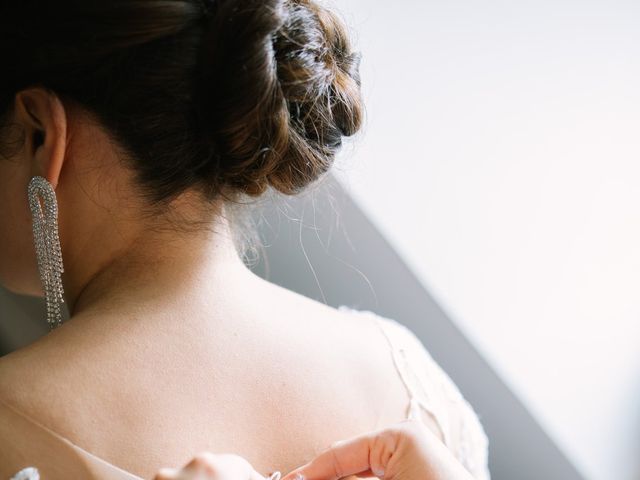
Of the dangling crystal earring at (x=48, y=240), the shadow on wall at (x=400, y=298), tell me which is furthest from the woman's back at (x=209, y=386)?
the shadow on wall at (x=400, y=298)

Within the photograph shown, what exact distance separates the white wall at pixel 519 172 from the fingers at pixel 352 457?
2.09ft

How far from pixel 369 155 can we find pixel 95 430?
32.5 inches

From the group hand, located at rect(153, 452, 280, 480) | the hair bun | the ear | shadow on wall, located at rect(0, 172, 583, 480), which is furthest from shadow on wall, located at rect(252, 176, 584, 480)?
hand, located at rect(153, 452, 280, 480)

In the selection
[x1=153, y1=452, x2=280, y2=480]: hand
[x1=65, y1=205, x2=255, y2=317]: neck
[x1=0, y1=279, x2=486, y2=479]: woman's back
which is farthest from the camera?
[x1=65, y1=205, x2=255, y2=317]: neck

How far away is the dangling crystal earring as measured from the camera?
772 mm

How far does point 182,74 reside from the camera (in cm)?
68

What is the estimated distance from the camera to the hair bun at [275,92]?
684 mm

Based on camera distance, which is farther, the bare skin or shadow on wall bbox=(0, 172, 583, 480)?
shadow on wall bbox=(0, 172, 583, 480)

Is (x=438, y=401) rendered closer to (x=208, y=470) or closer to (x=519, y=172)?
(x=208, y=470)

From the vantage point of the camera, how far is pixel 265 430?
0.73 meters

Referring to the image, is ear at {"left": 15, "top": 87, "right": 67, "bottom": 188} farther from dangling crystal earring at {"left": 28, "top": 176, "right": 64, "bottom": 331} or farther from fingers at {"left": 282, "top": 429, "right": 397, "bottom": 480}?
fingers at {"left": 282, "top": 429, "right": 397, "bottom": 480}

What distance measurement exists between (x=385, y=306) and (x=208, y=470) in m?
0.91

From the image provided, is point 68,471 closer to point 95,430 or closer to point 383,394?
point 95,430

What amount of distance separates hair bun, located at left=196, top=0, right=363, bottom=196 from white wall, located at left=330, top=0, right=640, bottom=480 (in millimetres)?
479
